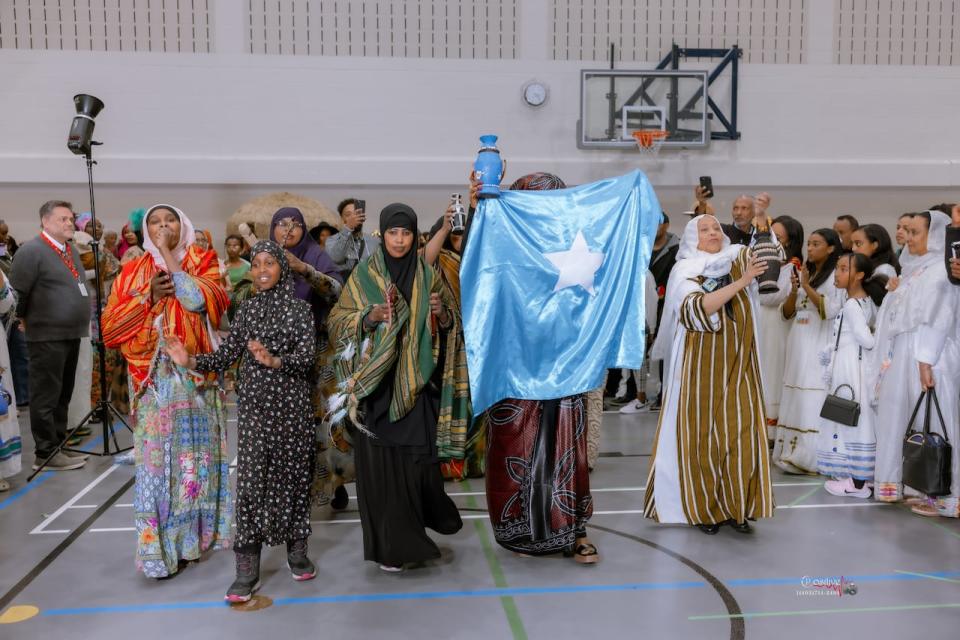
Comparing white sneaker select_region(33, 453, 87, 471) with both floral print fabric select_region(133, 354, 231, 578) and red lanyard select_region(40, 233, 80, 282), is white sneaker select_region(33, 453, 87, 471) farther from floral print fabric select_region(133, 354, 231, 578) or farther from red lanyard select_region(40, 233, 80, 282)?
floral print fabric select_region(133, 354, 231, 578)

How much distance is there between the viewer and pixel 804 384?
17.3ft

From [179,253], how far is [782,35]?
919 centimetres

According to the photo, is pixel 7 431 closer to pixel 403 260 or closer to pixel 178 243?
pixel 178 243

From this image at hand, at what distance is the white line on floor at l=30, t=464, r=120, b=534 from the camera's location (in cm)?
436

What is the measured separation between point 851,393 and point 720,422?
1302 millimetres

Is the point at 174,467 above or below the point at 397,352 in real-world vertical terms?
below

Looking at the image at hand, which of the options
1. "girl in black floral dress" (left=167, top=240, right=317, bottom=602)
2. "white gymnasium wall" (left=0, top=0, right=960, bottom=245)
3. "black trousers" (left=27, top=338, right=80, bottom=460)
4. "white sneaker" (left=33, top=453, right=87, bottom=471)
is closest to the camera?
"girl in black floral dress" (left=167, top=240, right=317, bottom=602)

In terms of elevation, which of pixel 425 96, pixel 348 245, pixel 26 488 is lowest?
pixel 26 488

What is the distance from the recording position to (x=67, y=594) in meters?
3.47

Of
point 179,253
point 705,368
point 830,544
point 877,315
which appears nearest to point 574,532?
point 705,368

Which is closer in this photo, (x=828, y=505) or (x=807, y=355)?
(x=828, y=505)

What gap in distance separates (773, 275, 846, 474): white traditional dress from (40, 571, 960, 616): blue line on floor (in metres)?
1.65

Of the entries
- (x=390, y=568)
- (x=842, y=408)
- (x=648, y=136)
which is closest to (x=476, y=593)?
(x=390, y=568)

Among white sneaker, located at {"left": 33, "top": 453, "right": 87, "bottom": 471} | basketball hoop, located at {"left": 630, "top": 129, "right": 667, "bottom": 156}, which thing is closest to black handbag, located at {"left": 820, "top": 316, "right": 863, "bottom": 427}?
white sneaker, located at {"left": 33, "top": 453, "right": 87, "bottom": 471}
